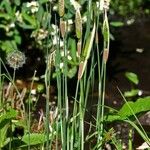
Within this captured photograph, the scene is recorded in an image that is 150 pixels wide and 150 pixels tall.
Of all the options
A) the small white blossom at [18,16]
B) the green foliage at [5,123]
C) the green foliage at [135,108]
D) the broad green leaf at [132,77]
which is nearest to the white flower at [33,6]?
the small white blossom at [18,16]

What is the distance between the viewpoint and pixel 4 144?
2559 millimetres

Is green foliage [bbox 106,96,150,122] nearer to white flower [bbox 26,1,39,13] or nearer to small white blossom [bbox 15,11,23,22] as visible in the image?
white flower [bbox 26,1,39,13]

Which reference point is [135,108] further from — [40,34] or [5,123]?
[40,34]

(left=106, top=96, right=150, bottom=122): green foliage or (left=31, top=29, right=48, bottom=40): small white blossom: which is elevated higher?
(left=106, top=96, right=150, bottom=122): green foliage

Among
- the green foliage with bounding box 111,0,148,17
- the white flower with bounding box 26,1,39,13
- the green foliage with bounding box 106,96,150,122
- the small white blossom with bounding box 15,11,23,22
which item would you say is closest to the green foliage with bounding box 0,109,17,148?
the green foliage with bounding box 106,96,150,122

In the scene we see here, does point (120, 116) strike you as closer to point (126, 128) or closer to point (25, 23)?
point (126, 128)

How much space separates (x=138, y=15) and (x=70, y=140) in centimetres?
499

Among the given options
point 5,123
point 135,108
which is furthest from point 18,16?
point 135,108

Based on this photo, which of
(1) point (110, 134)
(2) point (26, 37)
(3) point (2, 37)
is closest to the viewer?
(1) point (110, 134)

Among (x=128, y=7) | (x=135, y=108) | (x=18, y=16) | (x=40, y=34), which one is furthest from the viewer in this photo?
(x=128, y=7)

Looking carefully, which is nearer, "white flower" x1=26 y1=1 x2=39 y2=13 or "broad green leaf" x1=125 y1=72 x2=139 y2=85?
"white flower" x1=26 y1=1 x2=39 y2=13

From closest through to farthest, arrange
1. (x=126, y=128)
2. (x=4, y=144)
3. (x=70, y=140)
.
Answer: (x=70, y=140), (x=4, y=144), (x=126, y=128)

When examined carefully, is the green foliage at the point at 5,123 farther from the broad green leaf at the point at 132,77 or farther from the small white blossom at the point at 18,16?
the broad green leaf at the point at 132,77

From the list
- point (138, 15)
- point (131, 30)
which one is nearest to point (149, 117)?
point (131, 30)
